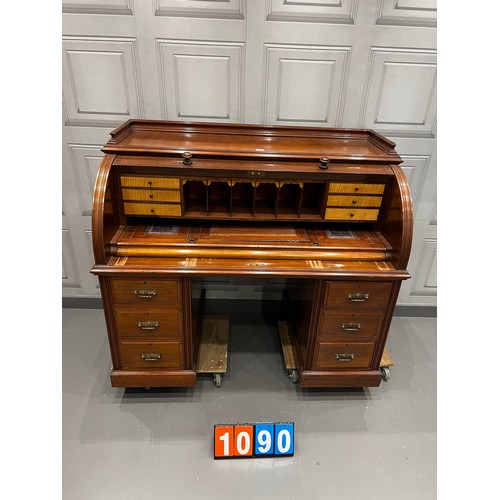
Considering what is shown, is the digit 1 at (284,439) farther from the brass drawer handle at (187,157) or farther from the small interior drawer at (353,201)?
the brass drawer handle at (187,157)

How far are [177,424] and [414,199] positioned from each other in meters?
2.08

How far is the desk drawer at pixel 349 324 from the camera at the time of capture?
6.18ft

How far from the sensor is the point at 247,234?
1.90 m

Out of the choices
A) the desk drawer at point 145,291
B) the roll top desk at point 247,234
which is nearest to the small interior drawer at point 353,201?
the roll top desk at point 247,234

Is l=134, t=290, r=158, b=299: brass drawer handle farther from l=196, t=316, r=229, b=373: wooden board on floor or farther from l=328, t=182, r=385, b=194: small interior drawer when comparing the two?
l=328, t=182, r=385, b=194: small interior drawer

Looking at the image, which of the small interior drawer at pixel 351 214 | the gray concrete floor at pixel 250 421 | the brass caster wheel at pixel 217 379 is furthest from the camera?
the brass caster wheel at pixel 217 379

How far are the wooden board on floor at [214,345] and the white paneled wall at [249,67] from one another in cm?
128

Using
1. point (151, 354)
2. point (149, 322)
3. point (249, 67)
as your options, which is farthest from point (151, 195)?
point (249, 67)

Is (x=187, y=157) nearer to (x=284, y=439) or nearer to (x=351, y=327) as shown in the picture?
(x=351, y=327)

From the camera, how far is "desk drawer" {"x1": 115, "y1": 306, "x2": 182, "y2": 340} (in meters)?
1.83

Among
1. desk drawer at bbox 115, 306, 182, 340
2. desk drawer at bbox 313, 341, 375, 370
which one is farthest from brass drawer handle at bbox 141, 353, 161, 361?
desk drawer at bbox 313, 341, 375, 370

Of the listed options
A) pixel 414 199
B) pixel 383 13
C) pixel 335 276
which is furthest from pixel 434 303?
pixel 383 13

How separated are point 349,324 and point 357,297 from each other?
0.18 meters

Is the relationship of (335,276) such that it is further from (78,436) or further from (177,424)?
(78,436)
